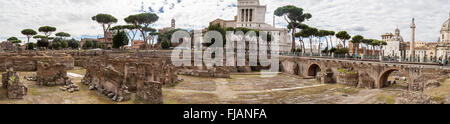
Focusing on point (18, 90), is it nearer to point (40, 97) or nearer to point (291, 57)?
point (40, 97)

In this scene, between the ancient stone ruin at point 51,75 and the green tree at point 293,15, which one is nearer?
the ancient stone ruin at point 51,75

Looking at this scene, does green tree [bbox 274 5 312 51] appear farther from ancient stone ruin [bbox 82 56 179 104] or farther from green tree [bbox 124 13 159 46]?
ancient stone ruin [bbox 82 56 179 104]

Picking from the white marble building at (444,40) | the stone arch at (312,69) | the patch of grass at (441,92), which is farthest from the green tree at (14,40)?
the white marble building at (444,40)

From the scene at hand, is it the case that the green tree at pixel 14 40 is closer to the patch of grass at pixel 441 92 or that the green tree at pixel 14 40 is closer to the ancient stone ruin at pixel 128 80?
the ancient stone ruin at pixel 128 80

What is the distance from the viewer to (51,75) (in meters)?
17.6

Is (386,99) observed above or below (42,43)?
below

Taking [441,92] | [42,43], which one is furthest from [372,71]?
[42,43]

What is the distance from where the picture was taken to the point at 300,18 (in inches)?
2197

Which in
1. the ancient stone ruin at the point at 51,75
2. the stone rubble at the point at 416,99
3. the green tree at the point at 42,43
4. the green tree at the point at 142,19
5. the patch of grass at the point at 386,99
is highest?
the green tree at the point at 142,19

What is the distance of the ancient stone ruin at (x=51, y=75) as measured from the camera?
17234mm

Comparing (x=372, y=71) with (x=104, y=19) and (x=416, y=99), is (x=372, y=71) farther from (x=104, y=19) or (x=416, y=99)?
(x=104, y=19)

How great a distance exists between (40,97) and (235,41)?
4082 cm

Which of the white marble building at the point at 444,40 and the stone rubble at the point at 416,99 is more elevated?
the white marble building at the point at 444,40

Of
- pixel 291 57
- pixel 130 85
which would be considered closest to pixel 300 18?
pixel 291 57
